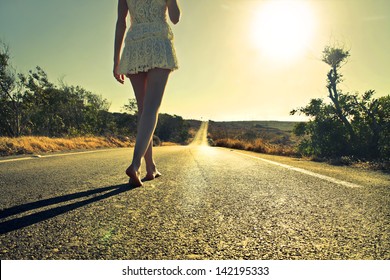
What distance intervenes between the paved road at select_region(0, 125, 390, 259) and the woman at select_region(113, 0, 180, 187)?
52cm

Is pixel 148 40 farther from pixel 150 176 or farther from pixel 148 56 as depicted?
pixel 150 176

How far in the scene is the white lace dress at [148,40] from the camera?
2.36 metres

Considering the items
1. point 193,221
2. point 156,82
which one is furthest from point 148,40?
point 193,221

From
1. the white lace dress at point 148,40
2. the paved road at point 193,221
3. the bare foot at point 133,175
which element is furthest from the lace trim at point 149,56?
the paved road at point 193,221

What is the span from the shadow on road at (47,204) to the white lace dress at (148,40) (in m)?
1.09

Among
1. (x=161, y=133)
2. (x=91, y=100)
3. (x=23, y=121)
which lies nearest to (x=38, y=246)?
(x=23, y=121)

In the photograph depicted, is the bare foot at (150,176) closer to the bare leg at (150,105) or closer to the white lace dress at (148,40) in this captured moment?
the bare leg at (150,105)

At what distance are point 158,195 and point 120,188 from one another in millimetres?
411

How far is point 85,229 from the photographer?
3.64ft

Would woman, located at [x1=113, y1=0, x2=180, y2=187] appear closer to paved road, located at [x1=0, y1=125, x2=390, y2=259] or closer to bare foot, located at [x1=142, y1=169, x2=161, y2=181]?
bare foot, located at [x1=142, y1=169, x2=161, y2=181]

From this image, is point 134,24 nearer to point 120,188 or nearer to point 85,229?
point 120,188

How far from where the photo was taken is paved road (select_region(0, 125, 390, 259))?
913 millimetres

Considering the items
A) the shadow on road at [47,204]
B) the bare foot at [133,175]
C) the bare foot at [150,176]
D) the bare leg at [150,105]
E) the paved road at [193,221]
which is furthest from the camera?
the bare foot at [150,176]

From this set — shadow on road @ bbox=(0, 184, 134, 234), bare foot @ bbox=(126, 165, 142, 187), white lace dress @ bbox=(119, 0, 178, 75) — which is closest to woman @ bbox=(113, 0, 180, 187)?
white lace dress @ bbox=(119, 0, 178, 75)
